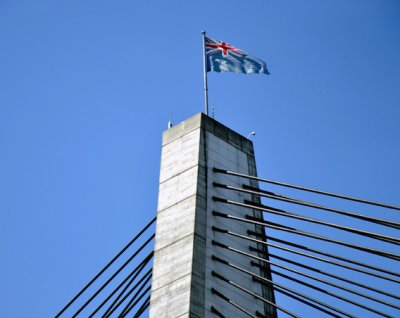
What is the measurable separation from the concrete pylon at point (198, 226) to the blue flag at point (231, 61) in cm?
374

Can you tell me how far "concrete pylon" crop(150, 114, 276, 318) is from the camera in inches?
1134

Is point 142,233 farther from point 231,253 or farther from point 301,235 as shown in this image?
point 301,235

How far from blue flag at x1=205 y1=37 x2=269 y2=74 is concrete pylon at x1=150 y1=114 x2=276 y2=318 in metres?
3.74

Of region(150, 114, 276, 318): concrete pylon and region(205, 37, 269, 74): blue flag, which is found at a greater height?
region(205, 37, 269, 74): blue flag

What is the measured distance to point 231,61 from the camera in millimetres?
37750

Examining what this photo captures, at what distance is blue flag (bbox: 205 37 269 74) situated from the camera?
37500 millimetres

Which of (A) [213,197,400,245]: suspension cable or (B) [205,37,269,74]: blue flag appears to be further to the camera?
(B) [205,37,269,74]: blue flag

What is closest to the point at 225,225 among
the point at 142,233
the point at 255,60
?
the point at 142,233

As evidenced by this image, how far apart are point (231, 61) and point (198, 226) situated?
32.9ft

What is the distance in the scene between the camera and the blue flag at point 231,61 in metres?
37.5

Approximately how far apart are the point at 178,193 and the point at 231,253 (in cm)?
293

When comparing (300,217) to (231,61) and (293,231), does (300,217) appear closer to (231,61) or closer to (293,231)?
(293,231)

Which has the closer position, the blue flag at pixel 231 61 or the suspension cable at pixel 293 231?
the suspension cable at pixel 293 231

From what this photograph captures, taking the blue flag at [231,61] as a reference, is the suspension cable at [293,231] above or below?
below
